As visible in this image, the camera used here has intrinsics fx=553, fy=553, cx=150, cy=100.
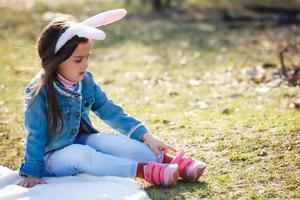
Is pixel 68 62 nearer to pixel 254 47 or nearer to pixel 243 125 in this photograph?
pixel 243 125

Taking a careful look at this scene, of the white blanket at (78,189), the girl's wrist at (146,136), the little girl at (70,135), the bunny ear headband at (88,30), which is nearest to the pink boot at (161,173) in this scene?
the little girl at (70,135)

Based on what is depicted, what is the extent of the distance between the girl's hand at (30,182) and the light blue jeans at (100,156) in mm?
171

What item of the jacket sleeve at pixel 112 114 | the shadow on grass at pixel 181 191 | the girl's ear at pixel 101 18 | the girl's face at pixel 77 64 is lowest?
the shadow on grass at pixel 181 191

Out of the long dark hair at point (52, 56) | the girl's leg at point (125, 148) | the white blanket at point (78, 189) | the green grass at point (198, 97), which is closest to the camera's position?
the white blanket at point (78, 189)

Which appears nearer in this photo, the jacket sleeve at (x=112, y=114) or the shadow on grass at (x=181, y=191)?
the shadow on grass at (x=181, y=191)

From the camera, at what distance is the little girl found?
337cm

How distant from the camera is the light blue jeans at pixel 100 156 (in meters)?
3.42

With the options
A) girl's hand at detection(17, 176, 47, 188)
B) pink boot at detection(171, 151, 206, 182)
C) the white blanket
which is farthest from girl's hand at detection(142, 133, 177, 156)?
girl's hand at detection(17, 176, 47, 188)

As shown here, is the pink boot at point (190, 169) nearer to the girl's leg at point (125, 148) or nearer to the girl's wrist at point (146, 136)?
the girl's leg at point (125, 148)

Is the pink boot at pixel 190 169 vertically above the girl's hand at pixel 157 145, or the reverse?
the girl's hand at pixel 157 145

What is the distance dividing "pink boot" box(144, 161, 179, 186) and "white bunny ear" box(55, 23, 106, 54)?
84 centimetres

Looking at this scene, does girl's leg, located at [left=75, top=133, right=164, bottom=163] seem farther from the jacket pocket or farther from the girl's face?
the girl's face

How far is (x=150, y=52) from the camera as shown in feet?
27.6

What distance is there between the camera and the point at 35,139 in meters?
3.40
